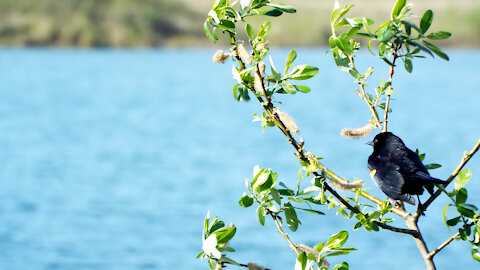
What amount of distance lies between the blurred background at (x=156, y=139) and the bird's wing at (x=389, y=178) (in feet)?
4.45

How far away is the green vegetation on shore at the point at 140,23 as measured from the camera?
47500 millimetres

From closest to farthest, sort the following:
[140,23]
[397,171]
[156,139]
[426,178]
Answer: [426,178]
[397,171]
[156,139]
[140,23]

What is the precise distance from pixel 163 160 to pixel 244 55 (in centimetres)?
1540

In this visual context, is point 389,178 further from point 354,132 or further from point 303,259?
point 303,259

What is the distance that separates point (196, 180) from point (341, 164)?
3637 millimetres

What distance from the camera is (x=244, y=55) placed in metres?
1.60

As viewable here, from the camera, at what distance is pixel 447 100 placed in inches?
1193

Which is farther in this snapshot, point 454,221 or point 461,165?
point 454,221

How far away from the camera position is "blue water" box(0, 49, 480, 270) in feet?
31.8

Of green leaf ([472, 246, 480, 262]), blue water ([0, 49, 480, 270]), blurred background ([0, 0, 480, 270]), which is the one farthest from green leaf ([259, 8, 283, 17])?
blue water ([0, 49, 480, 270])

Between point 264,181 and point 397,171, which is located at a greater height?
point 397,171

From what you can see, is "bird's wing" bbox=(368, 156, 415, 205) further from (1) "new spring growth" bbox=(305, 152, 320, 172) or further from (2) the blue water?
(2) the blue water

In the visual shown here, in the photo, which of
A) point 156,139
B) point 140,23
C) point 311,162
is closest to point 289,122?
point 311,162

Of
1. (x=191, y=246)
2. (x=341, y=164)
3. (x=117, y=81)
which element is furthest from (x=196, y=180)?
(x=117, y=81)
